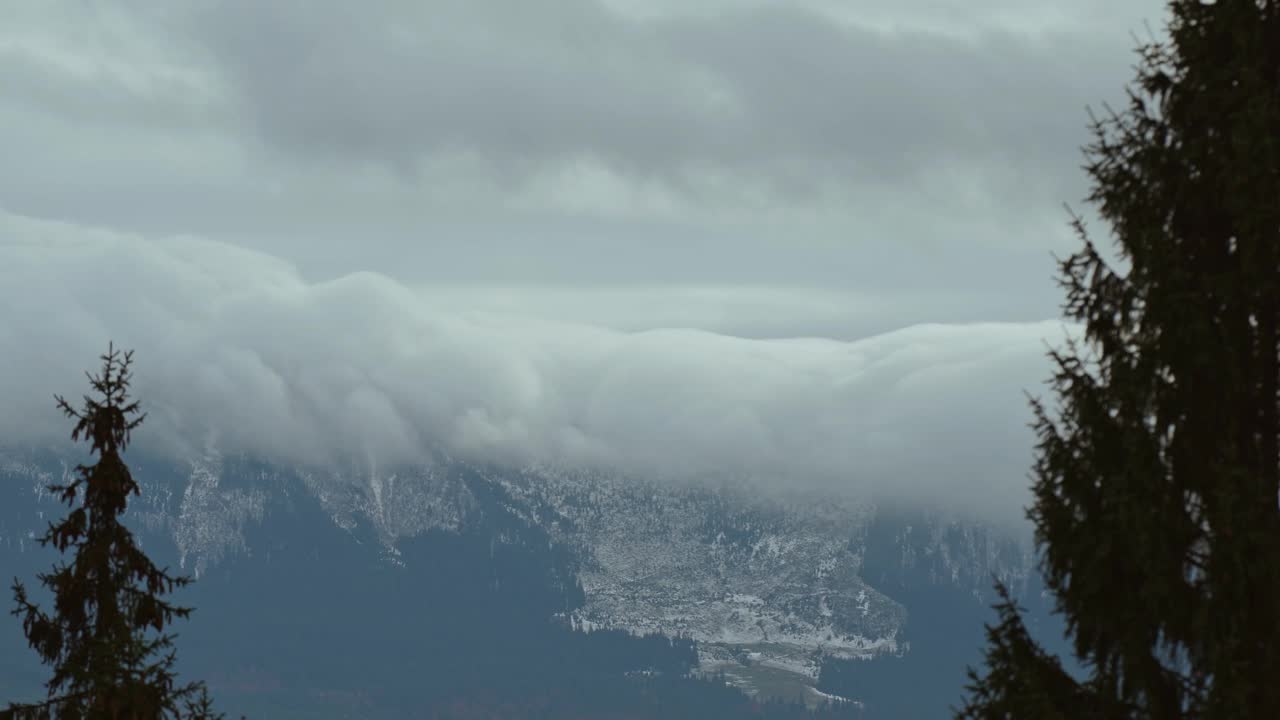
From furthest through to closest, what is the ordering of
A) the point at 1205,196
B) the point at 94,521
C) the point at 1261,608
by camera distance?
the point at 94,521 < the point at 1205,196 < the point at 1261,608

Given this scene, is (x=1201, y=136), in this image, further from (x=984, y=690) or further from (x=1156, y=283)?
(x=984, y=690)

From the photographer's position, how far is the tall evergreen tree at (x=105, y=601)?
3397 cm

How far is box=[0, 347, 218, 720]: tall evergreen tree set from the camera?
Result: 3397cm

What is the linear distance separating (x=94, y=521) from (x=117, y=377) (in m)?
3.56

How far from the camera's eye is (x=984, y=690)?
24.1 m

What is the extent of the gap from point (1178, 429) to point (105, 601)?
24843mm

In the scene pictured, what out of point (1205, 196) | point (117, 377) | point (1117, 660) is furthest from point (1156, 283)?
point (117, 377)

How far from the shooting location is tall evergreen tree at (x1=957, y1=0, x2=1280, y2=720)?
21938mm

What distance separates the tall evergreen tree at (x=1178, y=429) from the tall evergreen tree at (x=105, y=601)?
1913cm

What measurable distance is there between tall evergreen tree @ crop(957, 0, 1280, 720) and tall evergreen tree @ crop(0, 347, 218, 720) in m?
19.1

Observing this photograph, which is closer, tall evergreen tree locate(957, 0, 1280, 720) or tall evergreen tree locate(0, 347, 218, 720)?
tall evergreen tree locate(957, 0, 1280, 720)

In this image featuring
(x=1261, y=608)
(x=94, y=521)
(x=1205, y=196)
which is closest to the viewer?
(x=1261, y=608)

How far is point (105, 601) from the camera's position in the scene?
36125 millimetres

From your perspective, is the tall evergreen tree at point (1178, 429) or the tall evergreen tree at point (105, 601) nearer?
the tall evergreen tree at point (1178, 429)
